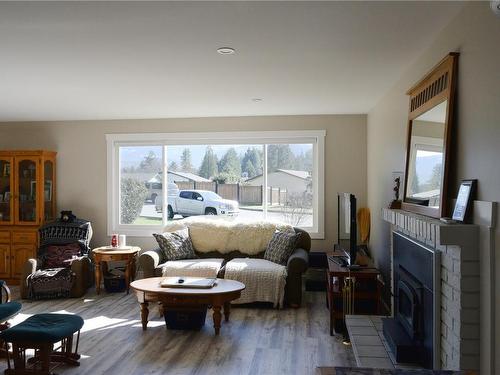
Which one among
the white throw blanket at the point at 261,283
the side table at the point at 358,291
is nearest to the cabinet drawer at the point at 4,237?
the white throw blanket at the point at 261,283

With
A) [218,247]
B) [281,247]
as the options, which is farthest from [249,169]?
[281,247]

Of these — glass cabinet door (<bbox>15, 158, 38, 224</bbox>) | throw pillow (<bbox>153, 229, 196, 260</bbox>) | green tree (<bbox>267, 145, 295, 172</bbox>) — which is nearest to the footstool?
throw pillow (<bbox>153, 229, 196, 260</bbox>)

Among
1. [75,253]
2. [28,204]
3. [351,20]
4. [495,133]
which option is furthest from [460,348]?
[28,204]

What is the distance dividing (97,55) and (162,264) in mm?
2844

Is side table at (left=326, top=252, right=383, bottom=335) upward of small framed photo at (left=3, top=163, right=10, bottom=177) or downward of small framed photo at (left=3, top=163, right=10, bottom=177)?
downward

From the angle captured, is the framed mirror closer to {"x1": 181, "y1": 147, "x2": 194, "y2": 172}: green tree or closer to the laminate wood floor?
the laminate wood floor

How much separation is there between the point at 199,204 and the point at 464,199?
4542mm

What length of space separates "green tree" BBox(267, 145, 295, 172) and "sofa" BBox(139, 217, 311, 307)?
894 mm

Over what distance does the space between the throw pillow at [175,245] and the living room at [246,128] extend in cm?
70

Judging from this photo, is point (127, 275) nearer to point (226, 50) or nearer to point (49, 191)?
point (49, 191)

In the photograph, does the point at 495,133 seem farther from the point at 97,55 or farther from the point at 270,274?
the point at 270,274

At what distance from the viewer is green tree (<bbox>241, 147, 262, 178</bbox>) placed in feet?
20.3

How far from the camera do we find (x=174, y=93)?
14.8 ft

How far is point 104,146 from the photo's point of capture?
6371 millimetres
